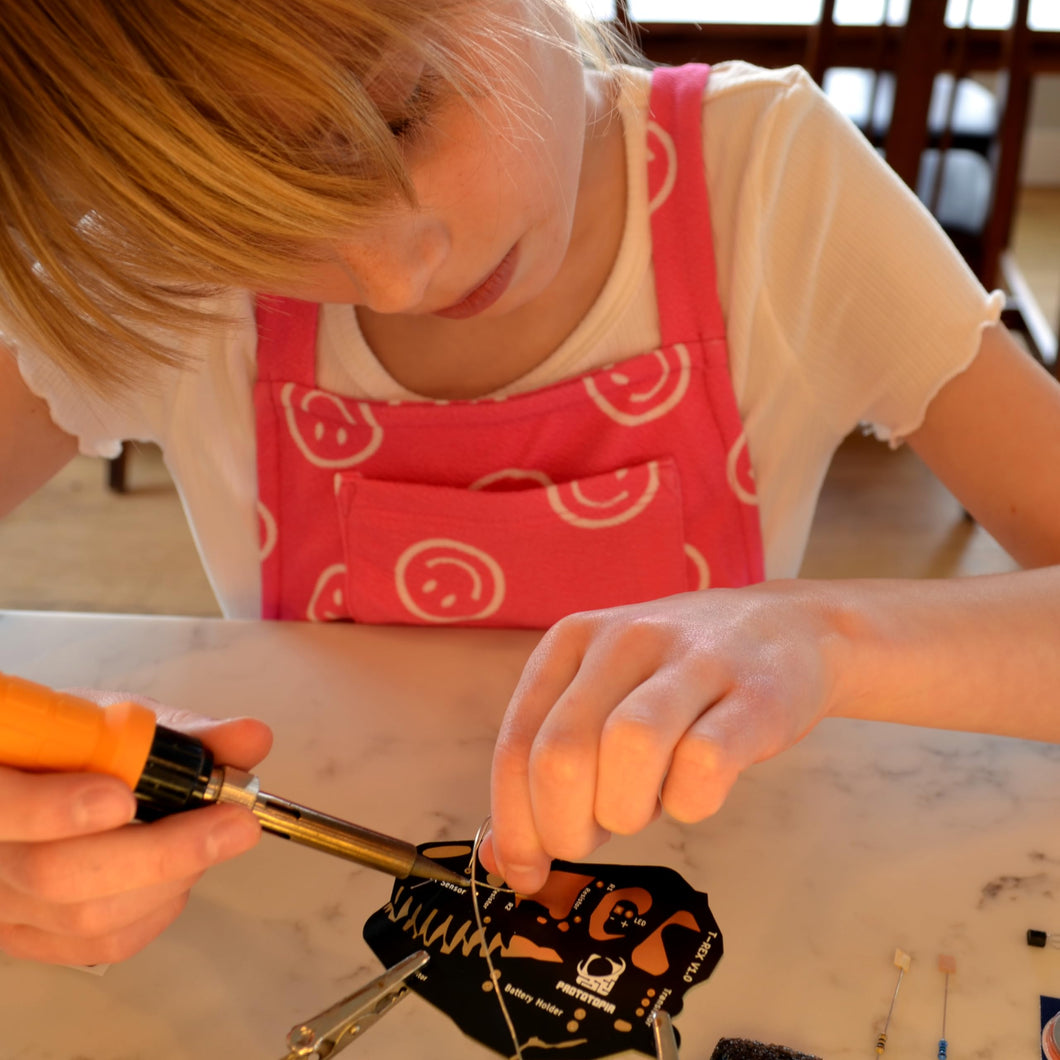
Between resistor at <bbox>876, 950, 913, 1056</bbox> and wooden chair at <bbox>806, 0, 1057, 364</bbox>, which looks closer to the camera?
resistor at <bbox>876, 950, 913, 1056</bbox>

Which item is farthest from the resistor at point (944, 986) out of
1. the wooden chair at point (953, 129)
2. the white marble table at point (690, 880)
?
the wooden chair at point (953, 129)

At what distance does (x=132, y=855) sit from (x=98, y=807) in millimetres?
38

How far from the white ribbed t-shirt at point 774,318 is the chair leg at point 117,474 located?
1.50 metres

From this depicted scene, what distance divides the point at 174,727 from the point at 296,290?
0.25 meters

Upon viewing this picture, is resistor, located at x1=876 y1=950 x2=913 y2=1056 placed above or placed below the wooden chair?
below

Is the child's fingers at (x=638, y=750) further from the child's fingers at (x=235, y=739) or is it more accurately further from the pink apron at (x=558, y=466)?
the pink apron at (x=558, y=466)

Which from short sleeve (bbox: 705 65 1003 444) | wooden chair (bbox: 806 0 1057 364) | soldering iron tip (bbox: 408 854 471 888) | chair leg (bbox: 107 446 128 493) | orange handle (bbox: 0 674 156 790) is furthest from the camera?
chair leg (bbox: 107 446 128 493)

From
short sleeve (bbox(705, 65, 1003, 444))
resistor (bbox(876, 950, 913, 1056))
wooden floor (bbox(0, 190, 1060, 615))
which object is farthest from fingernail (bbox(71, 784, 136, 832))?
wooden floor (bbox(0, 190, 1060, 615))

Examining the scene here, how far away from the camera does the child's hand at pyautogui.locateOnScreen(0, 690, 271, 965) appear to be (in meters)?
0.46

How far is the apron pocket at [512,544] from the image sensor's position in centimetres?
84

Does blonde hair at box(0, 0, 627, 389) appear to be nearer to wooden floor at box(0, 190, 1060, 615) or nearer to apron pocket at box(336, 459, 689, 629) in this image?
apron pocket at box(336, 459, 689, 629)

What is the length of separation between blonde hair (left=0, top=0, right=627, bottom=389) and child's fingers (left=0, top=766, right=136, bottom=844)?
0.82 feet

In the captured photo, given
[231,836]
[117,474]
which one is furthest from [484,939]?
[117,474]

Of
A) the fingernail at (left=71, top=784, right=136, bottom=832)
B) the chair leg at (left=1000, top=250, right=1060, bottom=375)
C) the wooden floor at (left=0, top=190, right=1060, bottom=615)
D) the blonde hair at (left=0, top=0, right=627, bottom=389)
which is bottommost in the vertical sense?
the wooden floor at (left=0, top=190, right=1060, bottom=615)
